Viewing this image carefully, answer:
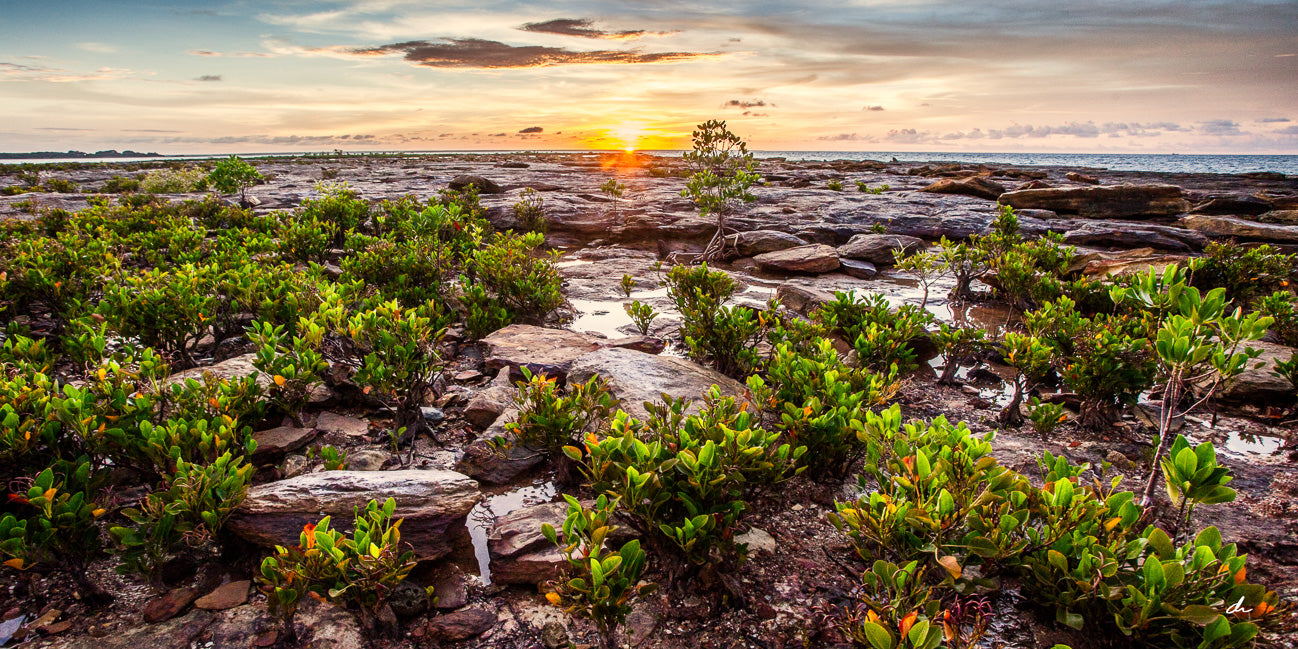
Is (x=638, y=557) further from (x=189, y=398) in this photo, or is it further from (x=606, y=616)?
(x=189, y=398)

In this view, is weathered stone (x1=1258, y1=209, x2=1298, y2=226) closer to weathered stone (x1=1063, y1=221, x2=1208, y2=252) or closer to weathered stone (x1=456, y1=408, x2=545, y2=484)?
weathered stone (x1=1063, y1=221, x2=1208, y2=252)

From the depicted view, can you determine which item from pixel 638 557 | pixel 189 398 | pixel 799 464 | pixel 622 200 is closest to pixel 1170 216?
pixel 622 200

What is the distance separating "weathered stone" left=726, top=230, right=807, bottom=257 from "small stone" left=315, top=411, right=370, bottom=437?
1243cm

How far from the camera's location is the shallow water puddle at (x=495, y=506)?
4082mm

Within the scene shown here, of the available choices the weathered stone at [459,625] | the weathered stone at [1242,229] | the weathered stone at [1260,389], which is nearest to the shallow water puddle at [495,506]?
the weathered stone at [459,625]

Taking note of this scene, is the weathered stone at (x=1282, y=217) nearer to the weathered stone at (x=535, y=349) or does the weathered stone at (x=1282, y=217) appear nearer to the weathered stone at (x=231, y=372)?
the weathered stone at (x=535, y=349)

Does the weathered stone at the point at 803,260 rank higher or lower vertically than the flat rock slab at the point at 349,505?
higher

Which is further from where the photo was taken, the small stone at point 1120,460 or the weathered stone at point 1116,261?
the weathered stone at point 1116,261

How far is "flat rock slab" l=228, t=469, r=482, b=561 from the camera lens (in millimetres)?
3594

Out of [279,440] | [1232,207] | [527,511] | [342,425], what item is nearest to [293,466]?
[279,440]

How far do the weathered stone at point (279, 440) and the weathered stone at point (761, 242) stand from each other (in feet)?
42.9

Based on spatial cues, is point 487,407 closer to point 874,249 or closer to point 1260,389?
point 1260,389

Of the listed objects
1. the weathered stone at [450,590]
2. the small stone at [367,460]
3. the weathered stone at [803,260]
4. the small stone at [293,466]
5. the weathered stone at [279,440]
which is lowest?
the weathered stone at [450,590]

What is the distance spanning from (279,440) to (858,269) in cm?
1322
